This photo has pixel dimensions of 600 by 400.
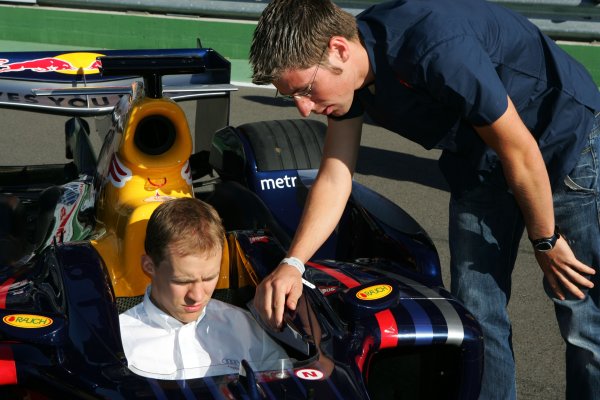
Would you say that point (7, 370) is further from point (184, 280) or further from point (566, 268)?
point (566, 268)

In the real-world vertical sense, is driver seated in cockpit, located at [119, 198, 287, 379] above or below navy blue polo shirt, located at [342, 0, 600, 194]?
below

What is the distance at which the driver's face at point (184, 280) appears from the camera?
2.84 m

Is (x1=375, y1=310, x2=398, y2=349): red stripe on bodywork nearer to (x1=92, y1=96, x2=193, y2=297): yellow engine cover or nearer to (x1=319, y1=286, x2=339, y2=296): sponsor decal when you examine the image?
(x1=319, y1=286, x2=339, y2=296): sponsor decal

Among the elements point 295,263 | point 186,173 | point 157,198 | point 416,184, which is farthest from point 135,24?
point 295,263

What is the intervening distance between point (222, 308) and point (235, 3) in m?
7.87

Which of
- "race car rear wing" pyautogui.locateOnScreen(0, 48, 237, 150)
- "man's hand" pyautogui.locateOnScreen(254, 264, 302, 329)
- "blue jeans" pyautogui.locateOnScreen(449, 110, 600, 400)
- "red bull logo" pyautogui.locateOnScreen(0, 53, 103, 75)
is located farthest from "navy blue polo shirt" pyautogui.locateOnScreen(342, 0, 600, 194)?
"red bull logo" pyautogui.locateOnScreen(0, 53, 103, 75)

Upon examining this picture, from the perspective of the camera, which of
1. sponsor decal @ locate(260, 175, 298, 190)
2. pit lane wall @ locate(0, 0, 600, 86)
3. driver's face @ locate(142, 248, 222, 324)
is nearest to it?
driver's face @ locate(142, 248, 222, 324)

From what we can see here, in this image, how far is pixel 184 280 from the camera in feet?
9.35

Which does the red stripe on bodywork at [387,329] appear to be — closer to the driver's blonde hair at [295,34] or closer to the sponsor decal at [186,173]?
the driver's blonde hair at [295,34]

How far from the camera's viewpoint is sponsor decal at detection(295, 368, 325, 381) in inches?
106

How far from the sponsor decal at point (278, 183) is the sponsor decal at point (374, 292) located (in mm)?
1580

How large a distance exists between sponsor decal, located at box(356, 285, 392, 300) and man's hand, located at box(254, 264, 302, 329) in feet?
0.65

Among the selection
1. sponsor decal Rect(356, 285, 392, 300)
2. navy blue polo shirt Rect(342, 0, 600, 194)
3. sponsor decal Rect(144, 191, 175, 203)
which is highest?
navy blue polo shirt Rect(342, 0, 600, 194)

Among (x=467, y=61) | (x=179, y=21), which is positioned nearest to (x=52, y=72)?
(x=467, y=61)
